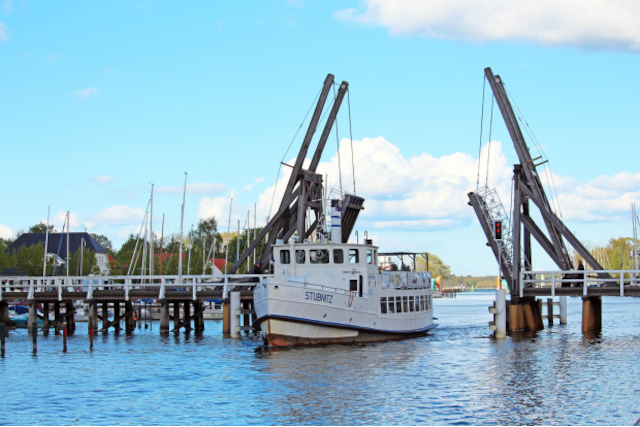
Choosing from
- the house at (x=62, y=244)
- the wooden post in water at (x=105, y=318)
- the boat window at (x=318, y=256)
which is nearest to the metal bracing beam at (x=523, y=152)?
the boat window at (x=318, y=256)

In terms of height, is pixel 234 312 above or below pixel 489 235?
below

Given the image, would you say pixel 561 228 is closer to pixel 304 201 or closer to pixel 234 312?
pixel 304 201

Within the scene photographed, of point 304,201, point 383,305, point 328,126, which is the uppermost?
point 328,126

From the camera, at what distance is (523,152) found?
4038cm

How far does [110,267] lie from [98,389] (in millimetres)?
99197

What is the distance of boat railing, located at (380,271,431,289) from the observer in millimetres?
38031

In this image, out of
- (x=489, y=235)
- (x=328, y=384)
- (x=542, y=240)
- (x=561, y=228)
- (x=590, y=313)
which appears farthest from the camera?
(x=590, y=313)

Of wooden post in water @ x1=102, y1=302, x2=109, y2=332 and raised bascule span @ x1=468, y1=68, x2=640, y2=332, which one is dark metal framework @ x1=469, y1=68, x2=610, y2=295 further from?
wooden post in water @ x1=102, y1=302, x2=109, y2=332

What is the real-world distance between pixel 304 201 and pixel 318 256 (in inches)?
305

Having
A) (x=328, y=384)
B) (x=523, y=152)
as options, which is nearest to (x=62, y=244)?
(x=523, y=152)

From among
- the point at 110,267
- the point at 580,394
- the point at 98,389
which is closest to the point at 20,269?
the point at 110,267

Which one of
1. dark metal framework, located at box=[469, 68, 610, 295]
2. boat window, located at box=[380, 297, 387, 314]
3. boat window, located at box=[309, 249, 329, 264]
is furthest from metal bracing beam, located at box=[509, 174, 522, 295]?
boat window, located at box=[309, 249, 329, 264]

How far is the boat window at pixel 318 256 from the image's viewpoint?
35.7m

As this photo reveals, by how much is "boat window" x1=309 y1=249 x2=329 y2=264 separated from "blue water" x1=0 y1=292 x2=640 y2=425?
4.32 meters
